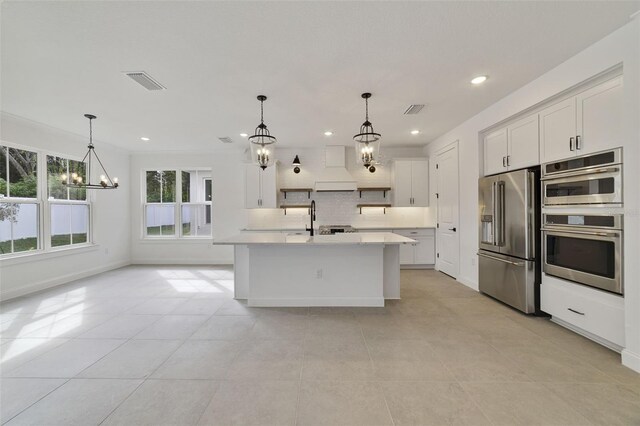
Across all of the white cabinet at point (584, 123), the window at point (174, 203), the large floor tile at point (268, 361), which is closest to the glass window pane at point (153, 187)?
the window at point (174, 203)

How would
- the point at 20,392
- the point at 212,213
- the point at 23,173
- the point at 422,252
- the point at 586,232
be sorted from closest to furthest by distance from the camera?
the point at 20,392 < the point at 586,232 < the point at 23,173 < the point at 422,252 < the point at 212,213

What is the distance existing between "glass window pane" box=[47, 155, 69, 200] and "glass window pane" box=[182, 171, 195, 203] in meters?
2.12

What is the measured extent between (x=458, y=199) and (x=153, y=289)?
17.7ft

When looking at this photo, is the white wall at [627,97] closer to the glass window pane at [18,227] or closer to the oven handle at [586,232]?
the oven handle at [586,232]

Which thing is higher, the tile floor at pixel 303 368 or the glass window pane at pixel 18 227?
the glass window pane at pixel 18 227

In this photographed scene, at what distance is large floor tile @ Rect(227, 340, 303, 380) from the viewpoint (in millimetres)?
2102

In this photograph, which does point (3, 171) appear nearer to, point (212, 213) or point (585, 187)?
point (212, 213)

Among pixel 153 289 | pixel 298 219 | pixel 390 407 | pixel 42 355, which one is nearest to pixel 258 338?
pixel 390 407

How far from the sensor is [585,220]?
2605 millimetres

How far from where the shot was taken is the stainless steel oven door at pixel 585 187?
7.66 feet

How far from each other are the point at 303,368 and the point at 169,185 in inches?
239

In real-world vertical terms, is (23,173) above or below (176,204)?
above

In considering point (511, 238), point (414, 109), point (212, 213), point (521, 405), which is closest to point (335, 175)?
point (414, 109)

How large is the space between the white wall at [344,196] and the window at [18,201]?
3658 mm
